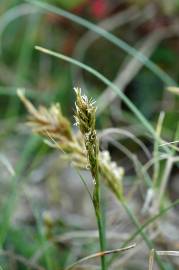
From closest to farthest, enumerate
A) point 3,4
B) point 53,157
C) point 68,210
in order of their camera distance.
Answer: point 68,210 → point 53,157 → point 3,4

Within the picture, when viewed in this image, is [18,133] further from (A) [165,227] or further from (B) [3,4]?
(A) [165,227]

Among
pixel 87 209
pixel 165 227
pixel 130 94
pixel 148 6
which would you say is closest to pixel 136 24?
pixel 148 6

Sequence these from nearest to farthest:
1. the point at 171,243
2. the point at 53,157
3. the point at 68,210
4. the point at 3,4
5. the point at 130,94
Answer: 1. the point at 171,243
2. the point at 68,210
3. the point at 53,157
4. the point at 130,94
5. the point at 3,4

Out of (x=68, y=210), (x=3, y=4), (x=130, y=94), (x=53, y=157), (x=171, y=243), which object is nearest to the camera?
(x=171, y=243)

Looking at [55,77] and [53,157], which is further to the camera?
[55,77]

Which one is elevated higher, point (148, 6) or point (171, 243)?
point (148, 6)

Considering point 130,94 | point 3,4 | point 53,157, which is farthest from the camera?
point 3,4

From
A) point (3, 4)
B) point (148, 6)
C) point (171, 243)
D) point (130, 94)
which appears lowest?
point (171, 243)

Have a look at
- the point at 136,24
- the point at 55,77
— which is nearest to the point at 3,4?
the point at 55,77

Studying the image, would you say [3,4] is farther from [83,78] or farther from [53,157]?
[53,157]
